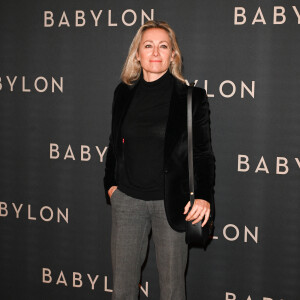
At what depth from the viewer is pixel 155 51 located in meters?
1.90

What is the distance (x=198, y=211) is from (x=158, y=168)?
0.26 meters

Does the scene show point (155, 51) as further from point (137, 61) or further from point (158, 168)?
point (158, 168)

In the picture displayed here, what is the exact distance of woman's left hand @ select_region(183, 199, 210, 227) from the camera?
179 cm

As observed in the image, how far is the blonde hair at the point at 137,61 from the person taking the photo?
6.35ft

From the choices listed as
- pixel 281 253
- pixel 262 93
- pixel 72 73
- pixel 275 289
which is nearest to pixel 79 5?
pixel 72 73

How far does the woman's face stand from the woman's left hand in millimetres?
646

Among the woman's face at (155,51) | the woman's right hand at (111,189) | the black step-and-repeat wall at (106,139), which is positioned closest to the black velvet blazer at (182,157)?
the woman's face at (155,51)

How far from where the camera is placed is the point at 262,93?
2.27 meters

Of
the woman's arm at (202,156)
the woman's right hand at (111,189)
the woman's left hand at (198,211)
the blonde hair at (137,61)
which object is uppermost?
the blonde hair at (137,61)

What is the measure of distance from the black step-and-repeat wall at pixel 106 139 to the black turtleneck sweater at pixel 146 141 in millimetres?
538

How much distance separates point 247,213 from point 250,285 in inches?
17.8

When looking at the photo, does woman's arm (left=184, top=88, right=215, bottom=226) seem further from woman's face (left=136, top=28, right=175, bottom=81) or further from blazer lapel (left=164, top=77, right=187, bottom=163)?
woman's face (left=136, top=28, right=175, bottom=81)

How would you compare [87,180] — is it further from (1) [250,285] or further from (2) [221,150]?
(1) [250,285]

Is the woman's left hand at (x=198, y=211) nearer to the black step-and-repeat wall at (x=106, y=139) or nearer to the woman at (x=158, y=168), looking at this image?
the woman at (x=158, y=168)
